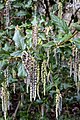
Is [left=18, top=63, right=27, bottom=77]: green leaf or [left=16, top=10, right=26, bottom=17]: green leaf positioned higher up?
[left=16, top=10, right=26, bottom=17]: green leaf

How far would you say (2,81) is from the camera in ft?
6.21

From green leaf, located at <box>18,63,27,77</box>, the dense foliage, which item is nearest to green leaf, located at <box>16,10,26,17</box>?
the dense foliage

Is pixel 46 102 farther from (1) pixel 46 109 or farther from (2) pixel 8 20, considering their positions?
(2) pixel 8 20

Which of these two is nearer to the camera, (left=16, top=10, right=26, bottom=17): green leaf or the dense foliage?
the dense foliage

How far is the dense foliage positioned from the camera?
1.61 meters

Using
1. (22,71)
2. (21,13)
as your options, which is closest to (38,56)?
(22,71)

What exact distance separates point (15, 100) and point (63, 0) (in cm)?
119

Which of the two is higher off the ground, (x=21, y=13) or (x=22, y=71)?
(x=21, y=13)

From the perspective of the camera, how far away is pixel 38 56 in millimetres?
1652

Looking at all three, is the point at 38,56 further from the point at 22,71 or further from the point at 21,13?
the point at 21,13

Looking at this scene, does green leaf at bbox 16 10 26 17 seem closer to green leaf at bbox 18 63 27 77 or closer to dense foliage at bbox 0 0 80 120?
dense foliage at bbox 0 0 80 120

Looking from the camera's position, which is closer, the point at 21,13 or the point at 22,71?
the point at 22,71

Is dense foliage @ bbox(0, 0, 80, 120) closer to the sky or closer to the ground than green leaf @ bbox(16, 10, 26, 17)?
closer to the ground

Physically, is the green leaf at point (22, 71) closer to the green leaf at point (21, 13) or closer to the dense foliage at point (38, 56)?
the dense foliage at point (38, 56)
